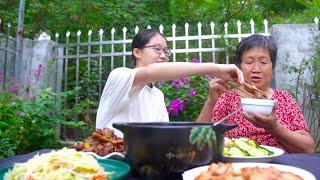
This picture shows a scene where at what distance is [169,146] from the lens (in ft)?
2.95

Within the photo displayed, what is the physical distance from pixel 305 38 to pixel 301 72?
40cm

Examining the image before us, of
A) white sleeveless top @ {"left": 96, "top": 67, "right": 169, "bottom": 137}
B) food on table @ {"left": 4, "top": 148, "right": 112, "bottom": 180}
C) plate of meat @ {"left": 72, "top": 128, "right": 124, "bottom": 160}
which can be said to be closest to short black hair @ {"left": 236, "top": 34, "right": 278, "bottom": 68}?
white sleeveless top @ {"left": 96, "top": 67, "right": 169, "bottom": 137}

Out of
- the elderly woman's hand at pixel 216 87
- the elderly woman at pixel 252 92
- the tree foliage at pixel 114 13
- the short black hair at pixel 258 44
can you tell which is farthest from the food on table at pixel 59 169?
the tree foliage at pixel 114 13

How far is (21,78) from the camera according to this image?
5160 mm

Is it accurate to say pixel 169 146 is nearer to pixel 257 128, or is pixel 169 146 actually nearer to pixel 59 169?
pixel 59 169

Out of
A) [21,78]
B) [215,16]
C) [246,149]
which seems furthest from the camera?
[215,16]

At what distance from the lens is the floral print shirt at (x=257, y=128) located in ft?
6.62

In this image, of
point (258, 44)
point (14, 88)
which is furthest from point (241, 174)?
point (14, 88)

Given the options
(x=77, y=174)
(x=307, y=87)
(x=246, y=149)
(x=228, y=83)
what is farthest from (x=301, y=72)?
(x=77, y=174)

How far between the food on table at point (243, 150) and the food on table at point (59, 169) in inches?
19.3

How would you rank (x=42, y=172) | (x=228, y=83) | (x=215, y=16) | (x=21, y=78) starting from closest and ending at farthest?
(x=42, y=172), (x=228, y=83), (x=21, y=78), (x=215, y=16)

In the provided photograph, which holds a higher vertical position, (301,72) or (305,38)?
(305,38)

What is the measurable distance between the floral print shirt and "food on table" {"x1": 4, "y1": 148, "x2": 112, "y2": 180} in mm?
1289

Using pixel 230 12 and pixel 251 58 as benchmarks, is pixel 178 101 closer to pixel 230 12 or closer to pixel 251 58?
pixel 251 58
